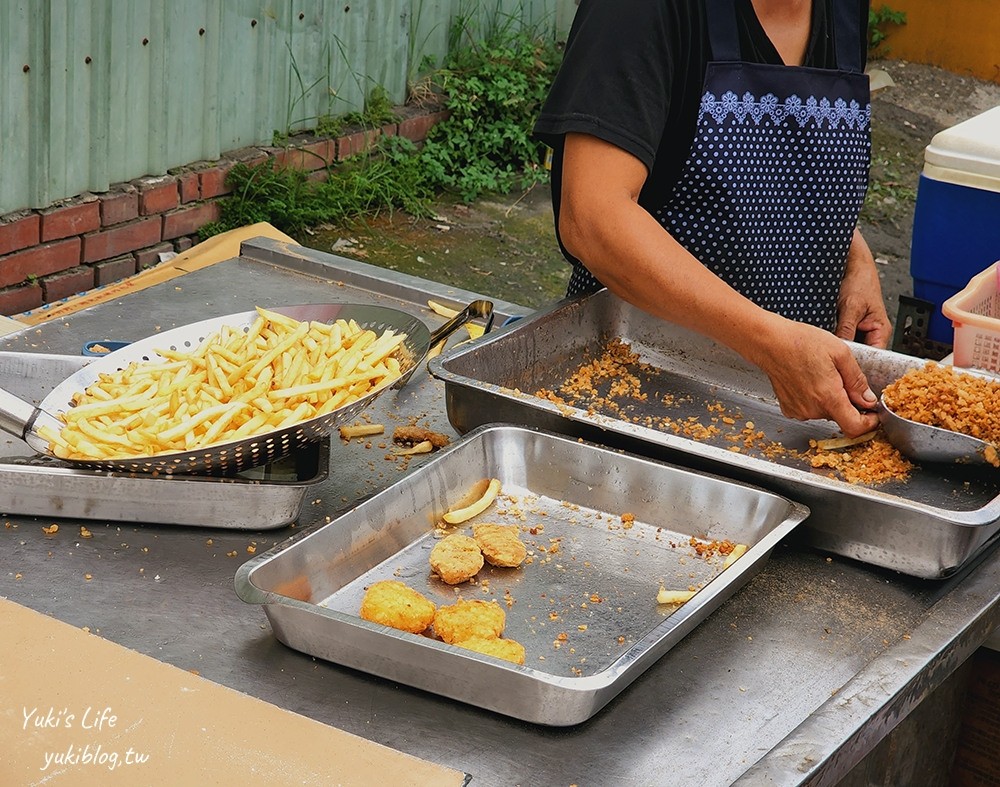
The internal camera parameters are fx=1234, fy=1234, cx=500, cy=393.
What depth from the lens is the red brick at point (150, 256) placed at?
16.1 ft

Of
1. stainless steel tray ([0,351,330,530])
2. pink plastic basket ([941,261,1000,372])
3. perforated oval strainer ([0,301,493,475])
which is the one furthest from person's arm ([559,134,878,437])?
stainless steel tray ([0,351,330,530])

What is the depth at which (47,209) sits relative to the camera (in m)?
4.43

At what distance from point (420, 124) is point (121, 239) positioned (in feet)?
6.44

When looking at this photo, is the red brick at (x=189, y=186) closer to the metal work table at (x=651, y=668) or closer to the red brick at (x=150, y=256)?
the red brick at (x=150, y=256)

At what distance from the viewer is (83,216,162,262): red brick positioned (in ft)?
15.3

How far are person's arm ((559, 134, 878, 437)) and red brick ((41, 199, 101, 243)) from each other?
2.77 meters

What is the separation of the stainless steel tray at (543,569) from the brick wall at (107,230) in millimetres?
2997

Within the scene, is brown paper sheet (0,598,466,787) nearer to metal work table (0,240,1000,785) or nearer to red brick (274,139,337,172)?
metal work table (0,240,1000,785)

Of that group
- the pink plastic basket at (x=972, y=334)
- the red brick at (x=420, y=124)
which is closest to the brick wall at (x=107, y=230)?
the red brick at (x=420, y=124)

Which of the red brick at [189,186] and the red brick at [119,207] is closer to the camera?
the red brick at [119,207]

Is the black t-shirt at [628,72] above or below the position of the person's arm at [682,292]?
above

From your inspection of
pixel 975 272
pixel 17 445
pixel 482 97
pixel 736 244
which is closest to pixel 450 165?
pixel 482 97

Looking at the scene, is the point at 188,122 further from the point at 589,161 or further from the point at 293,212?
the point at 589,161

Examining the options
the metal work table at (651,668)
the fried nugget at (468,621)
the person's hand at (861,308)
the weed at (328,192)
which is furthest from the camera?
the weed at (328,192)
